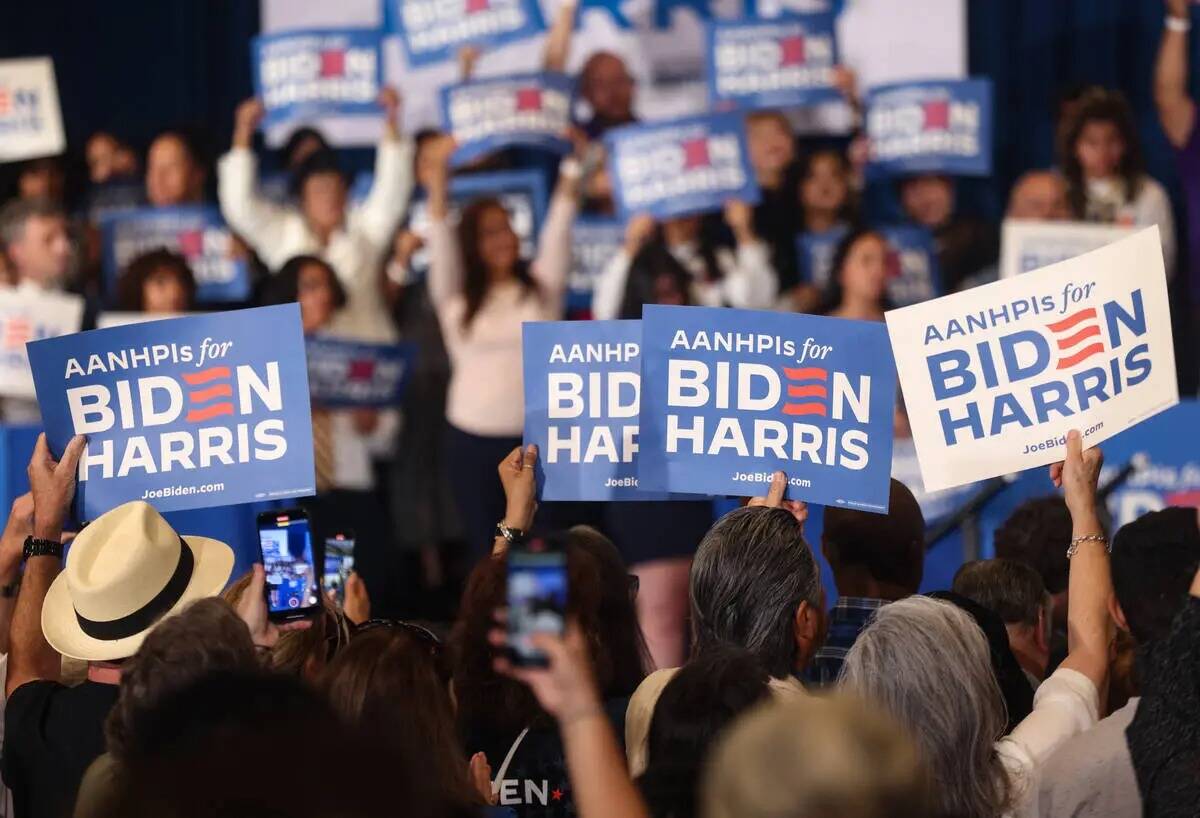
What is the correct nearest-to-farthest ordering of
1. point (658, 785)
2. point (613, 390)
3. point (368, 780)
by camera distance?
point (368, 780), point (658, 785), point (613, 390)

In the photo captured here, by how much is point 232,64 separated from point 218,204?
1.32 m

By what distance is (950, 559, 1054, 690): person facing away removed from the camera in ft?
11.4

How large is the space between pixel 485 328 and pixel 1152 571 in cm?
435

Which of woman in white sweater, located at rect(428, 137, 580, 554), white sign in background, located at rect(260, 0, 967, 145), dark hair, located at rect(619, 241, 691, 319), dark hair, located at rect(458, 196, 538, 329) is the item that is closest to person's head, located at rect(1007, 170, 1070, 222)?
white sign in background, located at rect(260, 0, 967, 145)

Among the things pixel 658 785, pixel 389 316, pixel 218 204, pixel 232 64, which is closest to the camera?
pixel 658 785

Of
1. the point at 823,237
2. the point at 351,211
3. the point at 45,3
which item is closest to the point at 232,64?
the point at 45,3

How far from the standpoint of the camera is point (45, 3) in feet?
36.0

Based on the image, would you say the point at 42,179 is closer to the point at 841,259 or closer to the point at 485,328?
the point at 485,328

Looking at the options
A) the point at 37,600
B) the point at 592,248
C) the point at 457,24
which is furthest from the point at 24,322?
the point at 37,600

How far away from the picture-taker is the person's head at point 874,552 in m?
3.64

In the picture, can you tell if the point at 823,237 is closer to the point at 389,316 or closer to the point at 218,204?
the point at 389,316

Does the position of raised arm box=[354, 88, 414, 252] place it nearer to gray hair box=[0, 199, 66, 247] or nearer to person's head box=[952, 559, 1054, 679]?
gray hair box=[0, 199, 66, 247]

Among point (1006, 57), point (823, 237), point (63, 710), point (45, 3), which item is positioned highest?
point (45, 3)

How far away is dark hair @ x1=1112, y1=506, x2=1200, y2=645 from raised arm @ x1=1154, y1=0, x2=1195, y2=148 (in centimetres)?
593
